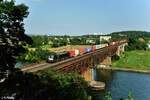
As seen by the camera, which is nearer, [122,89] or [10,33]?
[10,33]

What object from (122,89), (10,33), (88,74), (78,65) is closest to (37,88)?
(10,33)

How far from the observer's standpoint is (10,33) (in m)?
24.8

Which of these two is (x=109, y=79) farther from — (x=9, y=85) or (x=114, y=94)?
(x=9, y=85)

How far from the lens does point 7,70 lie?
2569cm

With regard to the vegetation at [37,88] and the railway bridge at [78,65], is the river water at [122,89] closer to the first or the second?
the railway bridge at [78,65]

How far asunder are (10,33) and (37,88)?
18.2 metres

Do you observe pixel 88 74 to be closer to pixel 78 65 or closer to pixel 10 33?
pixel 78 65

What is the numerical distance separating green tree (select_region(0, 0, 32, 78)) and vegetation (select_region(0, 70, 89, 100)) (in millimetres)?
1059

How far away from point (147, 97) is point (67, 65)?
22.0 meters

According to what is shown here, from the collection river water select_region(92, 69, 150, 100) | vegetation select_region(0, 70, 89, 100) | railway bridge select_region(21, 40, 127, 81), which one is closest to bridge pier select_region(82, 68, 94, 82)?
railway bridge select_region(21, 40, 127, 81)

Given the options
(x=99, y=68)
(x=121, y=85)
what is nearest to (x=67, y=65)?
(x=121, y=85)

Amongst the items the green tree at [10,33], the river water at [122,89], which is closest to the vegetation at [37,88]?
the green tree at [10,33]

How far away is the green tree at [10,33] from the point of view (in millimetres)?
24422

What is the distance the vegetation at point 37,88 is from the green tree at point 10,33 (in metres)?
1.06
